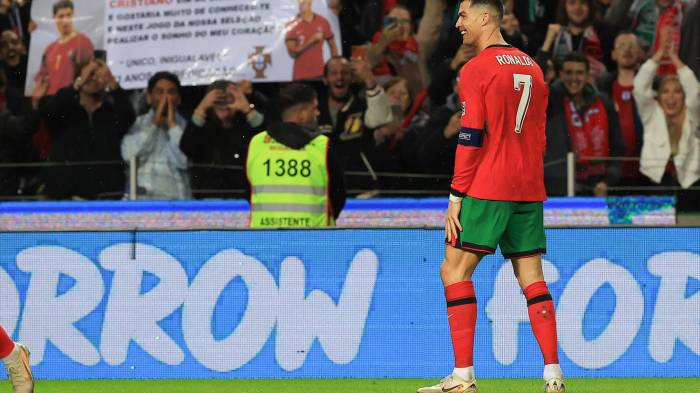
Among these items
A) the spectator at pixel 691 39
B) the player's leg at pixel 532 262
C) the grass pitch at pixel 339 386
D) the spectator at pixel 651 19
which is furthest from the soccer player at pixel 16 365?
the spectator at pixel 691 39

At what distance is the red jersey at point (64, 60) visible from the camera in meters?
12.8

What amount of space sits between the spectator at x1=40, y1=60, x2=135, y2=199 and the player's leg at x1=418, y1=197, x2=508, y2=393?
6.61 meters

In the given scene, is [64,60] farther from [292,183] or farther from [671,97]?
[671,97]

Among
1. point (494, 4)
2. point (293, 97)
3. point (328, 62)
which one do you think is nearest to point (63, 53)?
point (328, 62)

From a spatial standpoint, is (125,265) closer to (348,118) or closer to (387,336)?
(387,336)

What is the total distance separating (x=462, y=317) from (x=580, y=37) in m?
6.01

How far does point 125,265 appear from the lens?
830 cm

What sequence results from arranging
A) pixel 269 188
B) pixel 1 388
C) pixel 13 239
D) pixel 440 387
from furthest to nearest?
1. pixel 269 188
2. pixel 13 239
3. pixel 1 388
4. pixel 440 387

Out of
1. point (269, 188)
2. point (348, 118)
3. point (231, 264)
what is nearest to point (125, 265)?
point (231, 264)

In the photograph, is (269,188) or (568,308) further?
(269,188)

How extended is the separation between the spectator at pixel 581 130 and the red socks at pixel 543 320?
5288mm

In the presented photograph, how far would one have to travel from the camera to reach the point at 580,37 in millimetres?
11938

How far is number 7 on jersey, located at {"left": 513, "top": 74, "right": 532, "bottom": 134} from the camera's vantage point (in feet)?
20.9

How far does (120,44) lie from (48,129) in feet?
3.50
